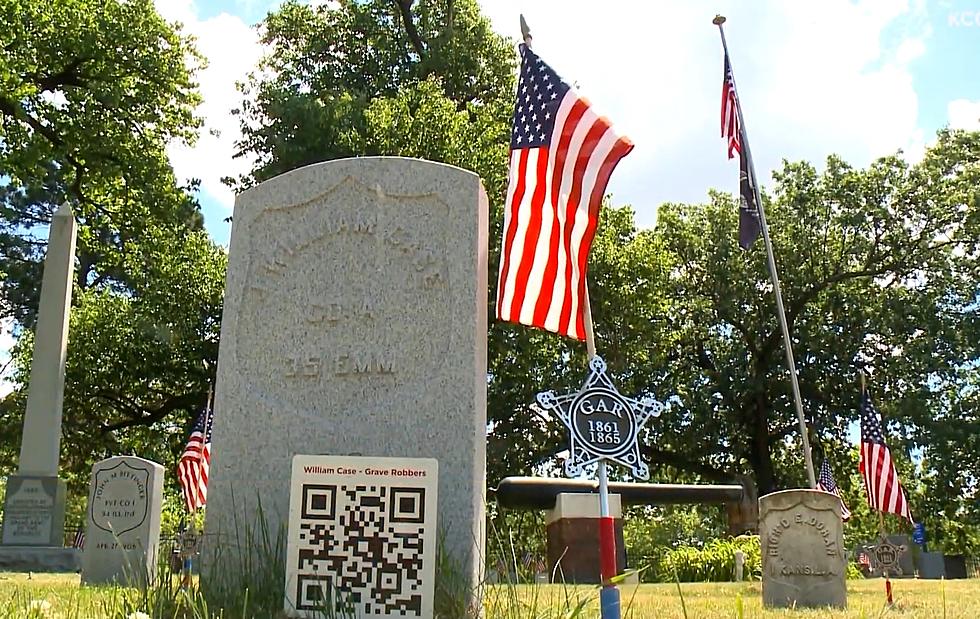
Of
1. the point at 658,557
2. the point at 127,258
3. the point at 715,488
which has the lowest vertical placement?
the point at 658,557

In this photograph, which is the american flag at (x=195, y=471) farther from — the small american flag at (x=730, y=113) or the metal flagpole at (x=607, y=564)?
the metal flagpole at (x=607, y=564)

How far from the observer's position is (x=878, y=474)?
13.9m

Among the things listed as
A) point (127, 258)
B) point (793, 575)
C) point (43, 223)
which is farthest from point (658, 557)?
point (43, 223)

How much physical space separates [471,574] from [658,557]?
38.1ft

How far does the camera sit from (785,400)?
26281 millimetres

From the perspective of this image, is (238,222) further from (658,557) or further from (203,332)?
(203,332)

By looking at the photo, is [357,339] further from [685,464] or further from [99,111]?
[685,464]

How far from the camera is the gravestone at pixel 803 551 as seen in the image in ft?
28.2

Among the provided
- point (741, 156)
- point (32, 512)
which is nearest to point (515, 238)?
point (741, 156)

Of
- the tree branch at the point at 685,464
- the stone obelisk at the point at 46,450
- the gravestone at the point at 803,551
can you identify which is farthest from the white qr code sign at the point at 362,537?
the tree branch at the point at 685,464

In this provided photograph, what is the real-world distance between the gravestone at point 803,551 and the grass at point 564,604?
29 cm

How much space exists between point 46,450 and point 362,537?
12.4m

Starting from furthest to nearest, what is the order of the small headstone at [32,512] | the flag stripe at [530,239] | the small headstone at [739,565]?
1. the small headstone at [739,565]
2. the small headstone at [32,512]
3. the flag stripe at [530,239]

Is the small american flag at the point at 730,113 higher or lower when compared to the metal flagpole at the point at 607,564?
higher
